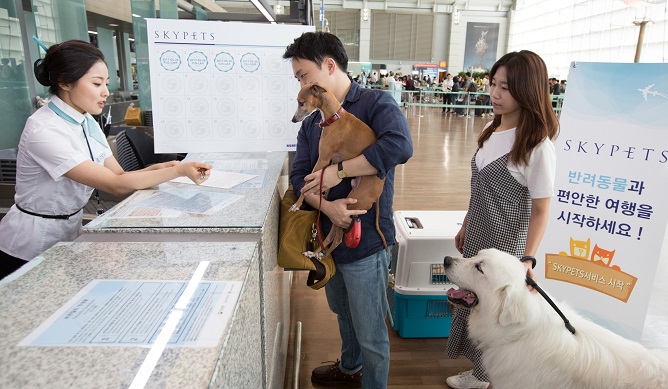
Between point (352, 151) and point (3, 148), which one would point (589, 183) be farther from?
point (3, 148)

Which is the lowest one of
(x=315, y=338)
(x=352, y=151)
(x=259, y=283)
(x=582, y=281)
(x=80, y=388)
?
(x=315, y=338)

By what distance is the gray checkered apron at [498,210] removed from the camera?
5.68ft

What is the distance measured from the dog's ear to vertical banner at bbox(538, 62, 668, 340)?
1.58 m

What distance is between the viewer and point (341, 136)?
1.50 m

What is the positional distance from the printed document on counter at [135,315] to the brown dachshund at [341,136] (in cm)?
72

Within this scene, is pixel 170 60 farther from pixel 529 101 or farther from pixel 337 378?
pixel 337 378

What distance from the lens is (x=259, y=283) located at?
1.25 m

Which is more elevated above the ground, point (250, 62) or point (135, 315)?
point (250, 62)

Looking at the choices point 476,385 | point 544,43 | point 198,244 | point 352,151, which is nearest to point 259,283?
point 198,244

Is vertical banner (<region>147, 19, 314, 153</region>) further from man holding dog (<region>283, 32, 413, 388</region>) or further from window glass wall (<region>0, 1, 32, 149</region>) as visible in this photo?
window glass wall (<region>0, 1, 32, 149</region>)

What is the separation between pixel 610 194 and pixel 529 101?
4.37 feet

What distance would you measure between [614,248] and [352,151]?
6.76ft

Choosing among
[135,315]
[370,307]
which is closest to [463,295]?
[370,307]

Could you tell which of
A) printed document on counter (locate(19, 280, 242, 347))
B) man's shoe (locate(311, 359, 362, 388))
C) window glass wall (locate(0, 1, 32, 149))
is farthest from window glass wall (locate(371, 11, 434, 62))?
printed document on counter (locate(19, 280, 242, 347))
